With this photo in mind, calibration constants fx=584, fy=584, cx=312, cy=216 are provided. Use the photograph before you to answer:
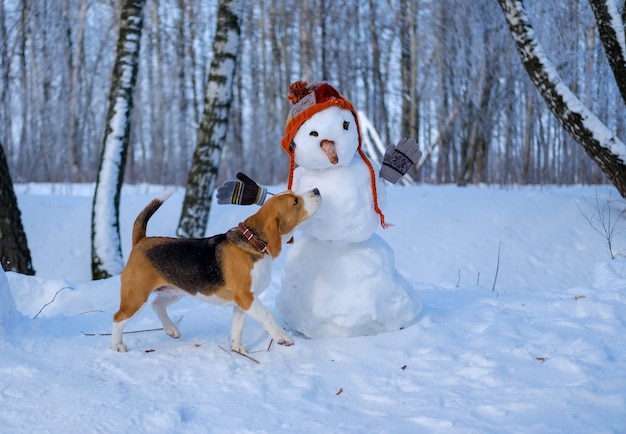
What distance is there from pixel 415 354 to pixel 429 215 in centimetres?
626

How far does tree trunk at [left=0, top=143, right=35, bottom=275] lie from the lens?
5.65m

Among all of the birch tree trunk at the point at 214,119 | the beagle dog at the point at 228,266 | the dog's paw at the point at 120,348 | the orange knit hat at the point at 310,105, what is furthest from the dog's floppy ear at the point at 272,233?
the birch tree trunk at the point at 214,119

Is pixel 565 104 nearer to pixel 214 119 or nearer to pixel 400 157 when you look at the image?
pixel 400 157

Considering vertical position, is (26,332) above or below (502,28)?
below

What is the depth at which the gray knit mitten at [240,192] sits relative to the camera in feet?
11.4

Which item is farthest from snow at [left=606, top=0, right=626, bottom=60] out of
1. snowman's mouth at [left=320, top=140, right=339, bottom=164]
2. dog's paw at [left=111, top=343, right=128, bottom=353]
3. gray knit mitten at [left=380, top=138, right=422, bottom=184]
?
dog's paw at [left=111, top=343, right=128, bottom=353]

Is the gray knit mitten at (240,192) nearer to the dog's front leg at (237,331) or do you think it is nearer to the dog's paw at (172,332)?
the dog's front leg at (237,331)

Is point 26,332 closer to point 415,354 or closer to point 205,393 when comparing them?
point 205,393

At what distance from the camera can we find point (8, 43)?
1677 cm

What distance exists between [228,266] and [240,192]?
488 millimetres

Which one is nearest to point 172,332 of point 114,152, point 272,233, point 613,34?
point 272,233

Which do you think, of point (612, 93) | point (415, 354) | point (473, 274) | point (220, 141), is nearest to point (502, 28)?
point (612, 93)

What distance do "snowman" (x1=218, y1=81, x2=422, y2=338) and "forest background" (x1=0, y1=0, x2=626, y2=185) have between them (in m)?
8.94

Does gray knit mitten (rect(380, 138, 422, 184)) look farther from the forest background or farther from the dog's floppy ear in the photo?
the forest background
